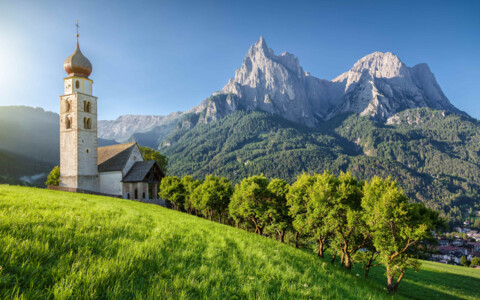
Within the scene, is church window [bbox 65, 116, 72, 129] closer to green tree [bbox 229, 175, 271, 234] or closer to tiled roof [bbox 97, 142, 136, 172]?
tiled roof [bbox 97, 142, 136, 172]

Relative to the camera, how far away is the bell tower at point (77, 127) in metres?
45.7

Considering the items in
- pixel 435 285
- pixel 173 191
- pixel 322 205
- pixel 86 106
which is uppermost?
pixel 86 106

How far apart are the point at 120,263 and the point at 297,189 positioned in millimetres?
28025

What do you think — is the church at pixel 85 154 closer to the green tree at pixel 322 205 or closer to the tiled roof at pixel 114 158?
the tiled roof at pixel 114 158

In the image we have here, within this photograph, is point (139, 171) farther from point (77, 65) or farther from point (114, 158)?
point (77, 65)

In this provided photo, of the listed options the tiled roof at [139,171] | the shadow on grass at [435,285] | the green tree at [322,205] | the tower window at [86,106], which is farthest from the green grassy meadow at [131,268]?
the tower window at [86,106]

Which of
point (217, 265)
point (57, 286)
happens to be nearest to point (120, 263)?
point (57, 286)

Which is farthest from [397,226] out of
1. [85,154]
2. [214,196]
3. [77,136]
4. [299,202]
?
[77,136]

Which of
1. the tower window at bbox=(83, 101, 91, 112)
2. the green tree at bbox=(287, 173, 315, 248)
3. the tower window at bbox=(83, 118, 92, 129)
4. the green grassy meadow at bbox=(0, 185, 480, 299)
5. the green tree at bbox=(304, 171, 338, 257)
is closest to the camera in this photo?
the green grassy meadow at bbox=(0, 185, 480, 299)

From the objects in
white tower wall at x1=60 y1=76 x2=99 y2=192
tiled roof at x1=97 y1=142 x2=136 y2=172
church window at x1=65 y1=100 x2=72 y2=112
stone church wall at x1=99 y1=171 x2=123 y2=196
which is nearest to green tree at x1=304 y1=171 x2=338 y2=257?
stone church wall at x1=99 y1=171 x2=123 y2=196

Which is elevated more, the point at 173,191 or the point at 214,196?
the point at 173,191

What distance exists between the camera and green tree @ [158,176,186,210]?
51844 millimetres

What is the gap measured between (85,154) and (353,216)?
166ft

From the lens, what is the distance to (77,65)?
45.9 meters
